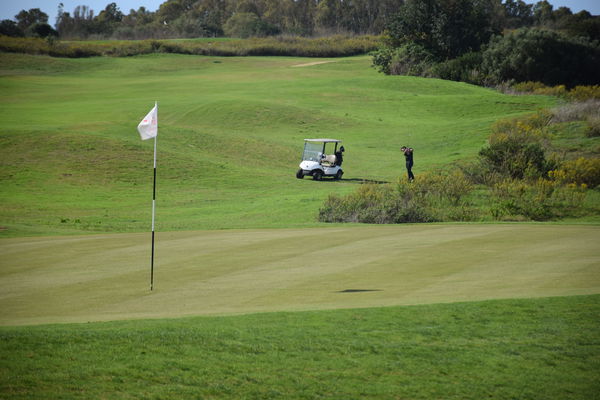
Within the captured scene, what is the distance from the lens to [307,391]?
827 centimetres

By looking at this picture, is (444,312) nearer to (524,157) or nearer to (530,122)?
(524,157)

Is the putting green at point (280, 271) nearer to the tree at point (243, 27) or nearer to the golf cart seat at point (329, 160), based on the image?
the golf cart seat at point (329, 160)

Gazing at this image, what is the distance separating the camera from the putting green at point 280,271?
40.0ft

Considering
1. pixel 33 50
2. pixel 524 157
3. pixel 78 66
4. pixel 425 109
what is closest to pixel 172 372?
pixel 524 157

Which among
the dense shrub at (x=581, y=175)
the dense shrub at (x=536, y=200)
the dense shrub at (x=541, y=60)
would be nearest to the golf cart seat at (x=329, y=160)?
the dense shrub at (x=536, y=200)

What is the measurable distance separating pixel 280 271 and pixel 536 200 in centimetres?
1807

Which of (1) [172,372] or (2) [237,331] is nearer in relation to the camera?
(1) [172,372]

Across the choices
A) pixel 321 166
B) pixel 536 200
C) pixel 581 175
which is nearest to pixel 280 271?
pixel 536 200

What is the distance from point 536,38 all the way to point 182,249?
237 feet

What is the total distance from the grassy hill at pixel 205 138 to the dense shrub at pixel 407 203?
1592mm

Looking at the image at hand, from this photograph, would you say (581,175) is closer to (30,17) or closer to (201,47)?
(201,47)

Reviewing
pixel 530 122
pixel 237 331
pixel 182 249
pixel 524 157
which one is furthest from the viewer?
pixel 530 122

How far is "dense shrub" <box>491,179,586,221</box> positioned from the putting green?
7.50 metres

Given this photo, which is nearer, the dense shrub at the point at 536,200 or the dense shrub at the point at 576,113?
the dense shrub at the point at 536,200
